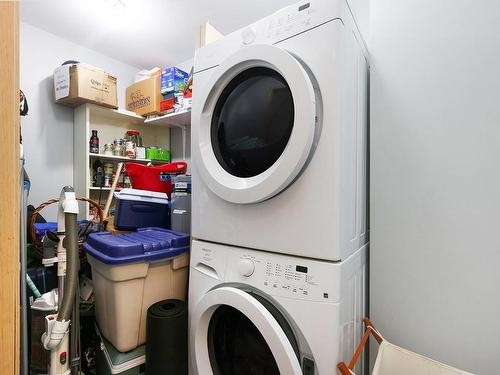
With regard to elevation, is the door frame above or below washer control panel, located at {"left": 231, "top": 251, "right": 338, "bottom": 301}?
above

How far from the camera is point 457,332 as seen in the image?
0.82 meters

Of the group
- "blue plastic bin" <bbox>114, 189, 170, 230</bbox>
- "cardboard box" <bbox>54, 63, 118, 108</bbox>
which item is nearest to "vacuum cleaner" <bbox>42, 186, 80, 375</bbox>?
"blue plastic bin" <bbox>114, 189, 170, 230</bbox>

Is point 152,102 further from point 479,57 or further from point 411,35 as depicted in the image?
point 479,57

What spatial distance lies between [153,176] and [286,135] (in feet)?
3.85

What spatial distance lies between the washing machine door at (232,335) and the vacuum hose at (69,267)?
1.37 feet

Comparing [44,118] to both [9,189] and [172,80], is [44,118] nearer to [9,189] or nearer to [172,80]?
[172,80]

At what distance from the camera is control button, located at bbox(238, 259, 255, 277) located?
2.69 feet

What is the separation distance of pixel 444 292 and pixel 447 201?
1.03 feet

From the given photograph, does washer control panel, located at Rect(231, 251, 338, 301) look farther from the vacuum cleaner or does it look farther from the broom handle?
the broom handle

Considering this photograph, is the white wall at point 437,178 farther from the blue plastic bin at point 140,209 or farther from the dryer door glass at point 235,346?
the blue plastic bin at point 140,209

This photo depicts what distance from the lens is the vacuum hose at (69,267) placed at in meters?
0.80

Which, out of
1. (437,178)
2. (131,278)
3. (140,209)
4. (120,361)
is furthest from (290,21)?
(120,361)

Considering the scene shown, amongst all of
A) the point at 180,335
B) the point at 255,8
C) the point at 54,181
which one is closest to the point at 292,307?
the point at 180,335

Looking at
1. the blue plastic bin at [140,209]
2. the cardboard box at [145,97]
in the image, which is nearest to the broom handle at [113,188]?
the cardboard box at [145,97]
